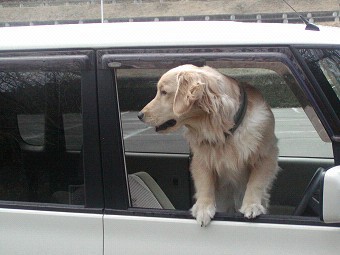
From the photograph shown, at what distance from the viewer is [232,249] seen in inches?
75.9

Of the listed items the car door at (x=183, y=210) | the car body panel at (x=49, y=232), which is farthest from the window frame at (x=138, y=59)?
the car body panel at (x=49, y=232)

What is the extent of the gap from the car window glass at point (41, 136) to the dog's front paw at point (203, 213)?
503mm

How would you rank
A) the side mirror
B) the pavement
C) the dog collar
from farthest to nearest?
the pavement < the dog collar < the side mirror

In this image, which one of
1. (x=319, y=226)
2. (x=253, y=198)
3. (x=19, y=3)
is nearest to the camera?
(x=319, y=226)

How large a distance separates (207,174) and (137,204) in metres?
0.39

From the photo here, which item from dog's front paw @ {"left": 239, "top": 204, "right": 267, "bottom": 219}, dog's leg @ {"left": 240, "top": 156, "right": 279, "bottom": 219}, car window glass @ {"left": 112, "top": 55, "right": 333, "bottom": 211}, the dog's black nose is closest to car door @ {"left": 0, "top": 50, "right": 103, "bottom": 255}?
car window glass @ {"left": 112, "top": 55, "right": 333, "bottom": 211}

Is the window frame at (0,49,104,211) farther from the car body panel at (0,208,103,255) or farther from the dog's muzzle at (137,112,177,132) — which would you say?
the dog's muzzle at (137,112,177,132)

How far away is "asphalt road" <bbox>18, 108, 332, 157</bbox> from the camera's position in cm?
231

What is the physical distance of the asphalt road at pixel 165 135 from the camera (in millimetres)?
2311

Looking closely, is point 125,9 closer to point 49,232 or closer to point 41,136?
point 41,136

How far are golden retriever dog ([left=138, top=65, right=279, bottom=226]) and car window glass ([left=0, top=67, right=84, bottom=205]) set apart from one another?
0.40 meters

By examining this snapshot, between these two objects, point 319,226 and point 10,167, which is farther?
point 10,167

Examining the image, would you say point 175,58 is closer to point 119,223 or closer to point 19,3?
point 119,223

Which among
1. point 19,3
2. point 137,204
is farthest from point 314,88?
point 19,3
